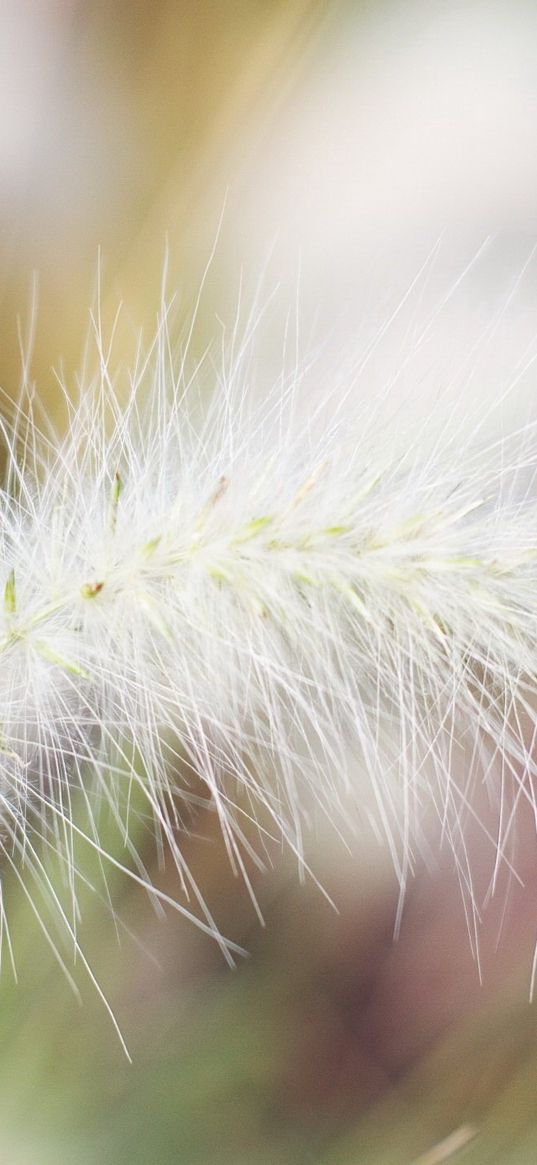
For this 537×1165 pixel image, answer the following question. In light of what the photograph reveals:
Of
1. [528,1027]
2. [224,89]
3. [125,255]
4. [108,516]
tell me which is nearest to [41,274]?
[125,255]

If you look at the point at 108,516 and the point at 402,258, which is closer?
the point at 108,516

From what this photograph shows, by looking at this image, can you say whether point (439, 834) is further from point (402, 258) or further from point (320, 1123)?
point (402, 258)

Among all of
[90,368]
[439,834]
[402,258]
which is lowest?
[439,834]

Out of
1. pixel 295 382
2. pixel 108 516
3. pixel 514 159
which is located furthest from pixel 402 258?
pixel 108 516

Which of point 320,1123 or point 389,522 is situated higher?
point 389,522

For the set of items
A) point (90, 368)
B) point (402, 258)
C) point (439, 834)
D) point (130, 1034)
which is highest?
point (402, 258)

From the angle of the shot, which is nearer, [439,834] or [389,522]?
[389,522]

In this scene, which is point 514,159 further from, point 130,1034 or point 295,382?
point 130,1034
